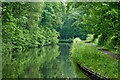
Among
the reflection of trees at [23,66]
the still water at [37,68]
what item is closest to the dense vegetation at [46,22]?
the reflection of trees at [23,66]

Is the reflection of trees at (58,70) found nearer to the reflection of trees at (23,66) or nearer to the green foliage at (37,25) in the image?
the reflection of trees at (23,66)

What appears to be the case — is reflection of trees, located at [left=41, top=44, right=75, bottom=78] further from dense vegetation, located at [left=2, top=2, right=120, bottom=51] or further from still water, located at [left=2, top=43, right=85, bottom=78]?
dense vegetation, located at [left=2, top=2, right=120, bottom=51]

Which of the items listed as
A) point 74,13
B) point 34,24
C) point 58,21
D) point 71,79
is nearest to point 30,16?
point 34,24

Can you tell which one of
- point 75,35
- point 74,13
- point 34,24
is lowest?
point 75,35

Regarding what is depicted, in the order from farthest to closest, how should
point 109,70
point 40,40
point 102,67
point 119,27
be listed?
point 40,40, point 119,27, point 102,67, point 109,70

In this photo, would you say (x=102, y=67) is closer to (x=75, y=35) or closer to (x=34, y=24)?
(x=34, y=24)

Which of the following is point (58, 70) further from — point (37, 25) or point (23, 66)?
point (37, 25)

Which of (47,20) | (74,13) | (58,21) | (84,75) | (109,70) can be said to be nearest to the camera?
(109,70)

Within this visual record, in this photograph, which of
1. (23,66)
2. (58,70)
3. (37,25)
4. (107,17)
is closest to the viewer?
(58,70)

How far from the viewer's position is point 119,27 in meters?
11.9

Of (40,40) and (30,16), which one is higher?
(30,16)

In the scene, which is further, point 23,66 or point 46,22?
point 46,22

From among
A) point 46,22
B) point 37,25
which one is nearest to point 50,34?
point 46,22

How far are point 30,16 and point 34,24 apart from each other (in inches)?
71.9
